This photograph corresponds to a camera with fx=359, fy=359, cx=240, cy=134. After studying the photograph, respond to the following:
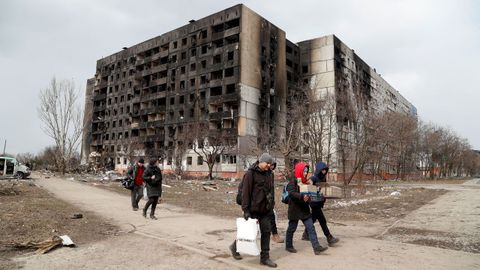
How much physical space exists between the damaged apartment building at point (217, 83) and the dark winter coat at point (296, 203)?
126ft

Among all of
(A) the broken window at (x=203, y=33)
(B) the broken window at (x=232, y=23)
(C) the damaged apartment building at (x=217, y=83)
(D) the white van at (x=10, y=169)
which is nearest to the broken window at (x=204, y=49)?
(C) the damaged apartment building at (x=217, y=83)

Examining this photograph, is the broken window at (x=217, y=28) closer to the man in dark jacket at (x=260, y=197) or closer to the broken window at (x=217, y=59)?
the broken window at (x=217, y=59)

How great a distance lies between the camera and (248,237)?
17.9 ft

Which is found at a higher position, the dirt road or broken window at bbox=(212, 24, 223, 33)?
broken window at bbox=(212, 24, 223, 33)

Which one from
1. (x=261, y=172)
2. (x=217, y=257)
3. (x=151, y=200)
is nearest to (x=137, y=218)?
(x=151, y=200)

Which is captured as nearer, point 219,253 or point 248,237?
point 248,237

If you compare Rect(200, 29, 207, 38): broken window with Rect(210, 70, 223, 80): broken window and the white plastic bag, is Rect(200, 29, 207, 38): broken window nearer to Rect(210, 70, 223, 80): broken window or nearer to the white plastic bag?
Rect(210, 70, 223, 80): broken window

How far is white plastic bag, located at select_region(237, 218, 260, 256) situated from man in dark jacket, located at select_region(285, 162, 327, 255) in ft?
3.47

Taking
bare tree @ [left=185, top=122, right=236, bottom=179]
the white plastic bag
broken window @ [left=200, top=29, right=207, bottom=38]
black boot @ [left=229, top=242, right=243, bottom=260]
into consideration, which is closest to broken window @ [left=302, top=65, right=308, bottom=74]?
broken window @ [left=200, top=29, right=207, bottom=38]

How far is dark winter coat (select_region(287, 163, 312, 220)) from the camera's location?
20.6ft

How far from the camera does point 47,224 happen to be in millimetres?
8375

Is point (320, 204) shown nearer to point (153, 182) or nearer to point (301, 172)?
point (301, 172)

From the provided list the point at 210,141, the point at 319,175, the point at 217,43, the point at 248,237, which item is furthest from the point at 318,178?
the point at 217,43

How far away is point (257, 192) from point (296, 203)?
1057 mm
